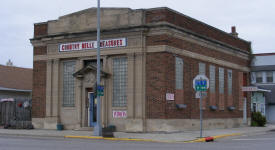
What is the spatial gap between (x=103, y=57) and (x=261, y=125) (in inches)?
619

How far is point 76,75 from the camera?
88.8 feet

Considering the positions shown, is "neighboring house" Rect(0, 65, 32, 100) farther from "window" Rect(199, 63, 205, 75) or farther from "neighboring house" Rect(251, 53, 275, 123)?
"neighboring house" Rect(251, 53, 275, 123)

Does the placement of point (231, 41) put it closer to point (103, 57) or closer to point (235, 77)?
point (235, 77)

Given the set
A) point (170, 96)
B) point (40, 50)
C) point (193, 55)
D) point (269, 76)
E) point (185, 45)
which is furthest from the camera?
point (269, 76)

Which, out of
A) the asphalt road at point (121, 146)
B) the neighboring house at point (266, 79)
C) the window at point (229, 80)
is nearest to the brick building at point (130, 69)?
the window at point (229, 80)

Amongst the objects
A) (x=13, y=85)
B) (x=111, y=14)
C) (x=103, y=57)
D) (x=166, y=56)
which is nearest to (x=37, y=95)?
(x=103, y=57)

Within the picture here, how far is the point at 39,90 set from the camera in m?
28.8

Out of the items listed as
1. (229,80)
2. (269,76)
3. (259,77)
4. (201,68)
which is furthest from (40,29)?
(269,76)

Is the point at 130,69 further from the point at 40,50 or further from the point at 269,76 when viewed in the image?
the point at 269,76

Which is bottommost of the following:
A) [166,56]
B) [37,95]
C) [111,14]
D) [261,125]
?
[261,125]

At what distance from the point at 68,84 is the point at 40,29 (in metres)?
4.41

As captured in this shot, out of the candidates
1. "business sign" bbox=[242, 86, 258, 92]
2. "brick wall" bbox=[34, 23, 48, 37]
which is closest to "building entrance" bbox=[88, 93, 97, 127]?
"brick wall" bbox=[34, 23, 48, 37]

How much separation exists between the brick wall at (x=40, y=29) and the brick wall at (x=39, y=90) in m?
1.90

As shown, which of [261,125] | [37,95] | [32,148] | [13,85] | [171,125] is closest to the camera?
[32,148]
